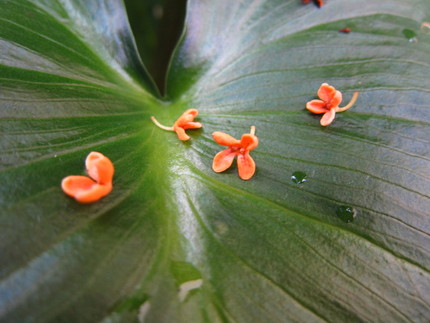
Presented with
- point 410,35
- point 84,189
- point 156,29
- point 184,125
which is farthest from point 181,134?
point 156,29

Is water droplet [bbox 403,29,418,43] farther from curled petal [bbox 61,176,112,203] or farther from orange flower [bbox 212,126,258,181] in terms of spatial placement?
curled petal [bbox 61,176,112,203]

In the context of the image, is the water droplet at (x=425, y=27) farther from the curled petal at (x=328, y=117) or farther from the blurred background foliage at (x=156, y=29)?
the blurred background foliage at (x=156, y=29)

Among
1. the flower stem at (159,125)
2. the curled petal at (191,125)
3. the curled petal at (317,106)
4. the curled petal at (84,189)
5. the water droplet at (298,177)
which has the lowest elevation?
the water droplet at (298,177)

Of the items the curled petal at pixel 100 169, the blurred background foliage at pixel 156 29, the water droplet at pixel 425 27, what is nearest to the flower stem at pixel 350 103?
the water droplet at pixel 425 27

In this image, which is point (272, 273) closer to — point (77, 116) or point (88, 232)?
point (88, 232)

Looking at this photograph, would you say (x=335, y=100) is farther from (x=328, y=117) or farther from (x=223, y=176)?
(x=223, y=176)

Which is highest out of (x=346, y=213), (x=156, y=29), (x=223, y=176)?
(x=156, y=29)

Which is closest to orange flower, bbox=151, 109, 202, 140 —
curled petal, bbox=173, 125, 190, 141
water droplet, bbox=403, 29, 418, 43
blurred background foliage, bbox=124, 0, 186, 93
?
curled petal, bbox=173, 125, 190, 141
